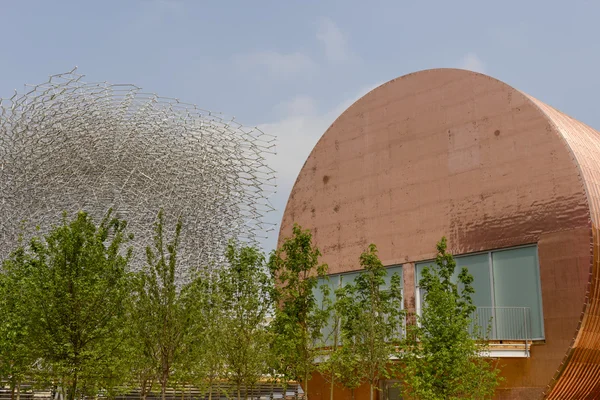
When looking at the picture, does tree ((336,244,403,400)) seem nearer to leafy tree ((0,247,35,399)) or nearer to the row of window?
the row of window

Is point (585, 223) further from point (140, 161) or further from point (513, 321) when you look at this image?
point (140, 161)

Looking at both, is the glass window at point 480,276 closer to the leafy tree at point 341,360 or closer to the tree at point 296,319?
the leafy tree at point 341,360

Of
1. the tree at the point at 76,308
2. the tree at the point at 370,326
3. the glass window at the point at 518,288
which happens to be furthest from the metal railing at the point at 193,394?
the tree at the point at 76,308

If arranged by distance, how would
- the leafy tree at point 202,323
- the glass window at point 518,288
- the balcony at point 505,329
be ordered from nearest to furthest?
the leafy tree at point 202,323, the balcony at point 505,329, the glass window at point 518,288

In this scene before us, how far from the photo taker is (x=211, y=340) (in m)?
18.8

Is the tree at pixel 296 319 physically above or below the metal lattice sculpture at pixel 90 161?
below

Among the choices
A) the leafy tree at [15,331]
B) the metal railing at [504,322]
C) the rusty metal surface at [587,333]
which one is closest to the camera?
the leafy tree at [15,331]

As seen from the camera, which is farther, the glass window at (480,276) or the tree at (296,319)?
Answer: the glass window at (480,276)

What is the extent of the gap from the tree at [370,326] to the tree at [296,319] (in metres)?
1.01

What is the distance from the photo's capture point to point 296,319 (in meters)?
18.8

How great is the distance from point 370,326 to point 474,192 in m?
6.40

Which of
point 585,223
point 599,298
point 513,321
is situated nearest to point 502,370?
point 513,321

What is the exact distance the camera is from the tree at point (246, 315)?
17.6m

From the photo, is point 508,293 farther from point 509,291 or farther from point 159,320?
point 159,320
